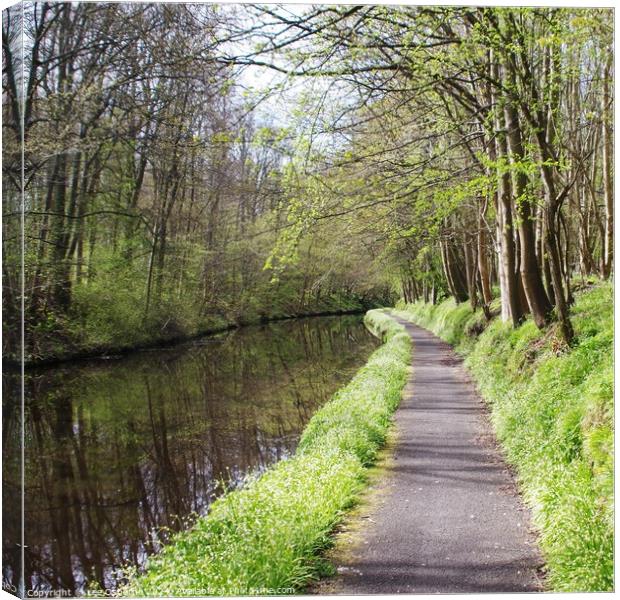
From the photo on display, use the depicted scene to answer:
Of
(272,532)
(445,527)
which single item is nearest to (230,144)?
(272,532)

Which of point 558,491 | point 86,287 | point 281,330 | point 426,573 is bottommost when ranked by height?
point 426,573

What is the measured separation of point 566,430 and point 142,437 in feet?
20.5

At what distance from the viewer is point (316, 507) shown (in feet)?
16.0

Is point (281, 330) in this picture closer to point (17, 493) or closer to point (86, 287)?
point (86, 287)

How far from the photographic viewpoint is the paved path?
12.9 feet

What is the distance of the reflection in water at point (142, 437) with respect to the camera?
534cm

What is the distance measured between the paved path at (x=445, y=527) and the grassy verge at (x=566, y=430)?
0.70ft

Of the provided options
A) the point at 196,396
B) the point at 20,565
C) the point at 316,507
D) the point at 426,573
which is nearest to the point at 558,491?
the point at 426,573

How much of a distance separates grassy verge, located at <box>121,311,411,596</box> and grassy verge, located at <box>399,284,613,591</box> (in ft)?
5.26

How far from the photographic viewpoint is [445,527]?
179 inches

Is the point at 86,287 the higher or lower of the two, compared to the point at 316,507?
higher

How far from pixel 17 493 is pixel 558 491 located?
13.4 feet

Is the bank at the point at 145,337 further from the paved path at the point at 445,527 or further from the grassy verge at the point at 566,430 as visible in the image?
the grassy verge at the point at 566,430

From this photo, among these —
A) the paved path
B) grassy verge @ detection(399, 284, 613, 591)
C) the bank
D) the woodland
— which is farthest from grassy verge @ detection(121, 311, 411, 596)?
the bank
